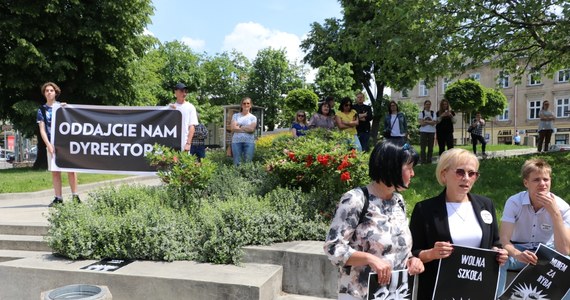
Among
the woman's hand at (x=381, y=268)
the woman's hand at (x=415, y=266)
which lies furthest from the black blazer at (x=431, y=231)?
the woman's hand at (x=381, y=268)

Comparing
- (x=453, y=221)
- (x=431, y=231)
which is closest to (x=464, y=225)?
(x=453, y=221)

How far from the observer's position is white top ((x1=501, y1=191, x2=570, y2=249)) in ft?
A: 11.6

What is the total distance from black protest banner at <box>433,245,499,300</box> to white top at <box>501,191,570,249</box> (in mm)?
999

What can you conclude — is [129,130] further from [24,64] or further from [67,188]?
[24,64]

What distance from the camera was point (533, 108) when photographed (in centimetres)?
5809

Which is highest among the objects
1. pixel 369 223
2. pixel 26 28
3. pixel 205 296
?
pixel 26 28

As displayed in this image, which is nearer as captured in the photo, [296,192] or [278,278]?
[278,278]

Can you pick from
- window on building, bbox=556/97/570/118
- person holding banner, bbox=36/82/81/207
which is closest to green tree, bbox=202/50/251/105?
window on building, bbox=556/97/570/118

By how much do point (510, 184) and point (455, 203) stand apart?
20.8 ft

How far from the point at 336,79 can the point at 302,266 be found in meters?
32.3

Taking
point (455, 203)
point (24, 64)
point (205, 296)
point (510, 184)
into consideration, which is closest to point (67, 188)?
point (24, 64)

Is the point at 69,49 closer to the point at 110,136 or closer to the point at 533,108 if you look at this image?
the point at 110,136

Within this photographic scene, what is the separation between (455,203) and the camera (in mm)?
2842

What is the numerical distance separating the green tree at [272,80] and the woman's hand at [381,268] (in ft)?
149
